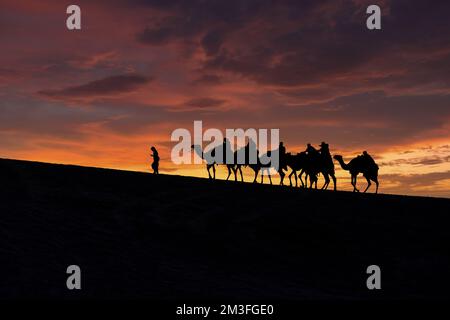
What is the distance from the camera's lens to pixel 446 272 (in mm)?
18766

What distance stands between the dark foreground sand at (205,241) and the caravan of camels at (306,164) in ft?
14.0

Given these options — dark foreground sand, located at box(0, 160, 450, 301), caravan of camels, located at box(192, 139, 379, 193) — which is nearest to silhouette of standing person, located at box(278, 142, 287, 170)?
caravan of camels, located at box(192, 139, 379, 193)

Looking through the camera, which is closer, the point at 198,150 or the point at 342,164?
the point at 342,164

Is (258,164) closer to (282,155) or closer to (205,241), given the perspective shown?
(282,155)

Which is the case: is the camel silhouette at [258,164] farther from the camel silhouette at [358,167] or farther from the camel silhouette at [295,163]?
the camel silhouette at [358,167]

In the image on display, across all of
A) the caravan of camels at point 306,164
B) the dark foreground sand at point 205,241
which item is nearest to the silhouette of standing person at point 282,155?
the caravan of camels at point 306,164

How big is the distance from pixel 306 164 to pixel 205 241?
651 inches

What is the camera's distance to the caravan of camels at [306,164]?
109ft

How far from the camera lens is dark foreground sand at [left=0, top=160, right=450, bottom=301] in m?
13.9

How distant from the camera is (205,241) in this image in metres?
18.7

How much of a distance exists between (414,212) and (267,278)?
1208 cm

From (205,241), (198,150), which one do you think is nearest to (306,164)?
(198,150)

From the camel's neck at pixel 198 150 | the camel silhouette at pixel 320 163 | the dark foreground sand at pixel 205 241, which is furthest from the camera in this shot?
the camel's neck at pixel 198 150
